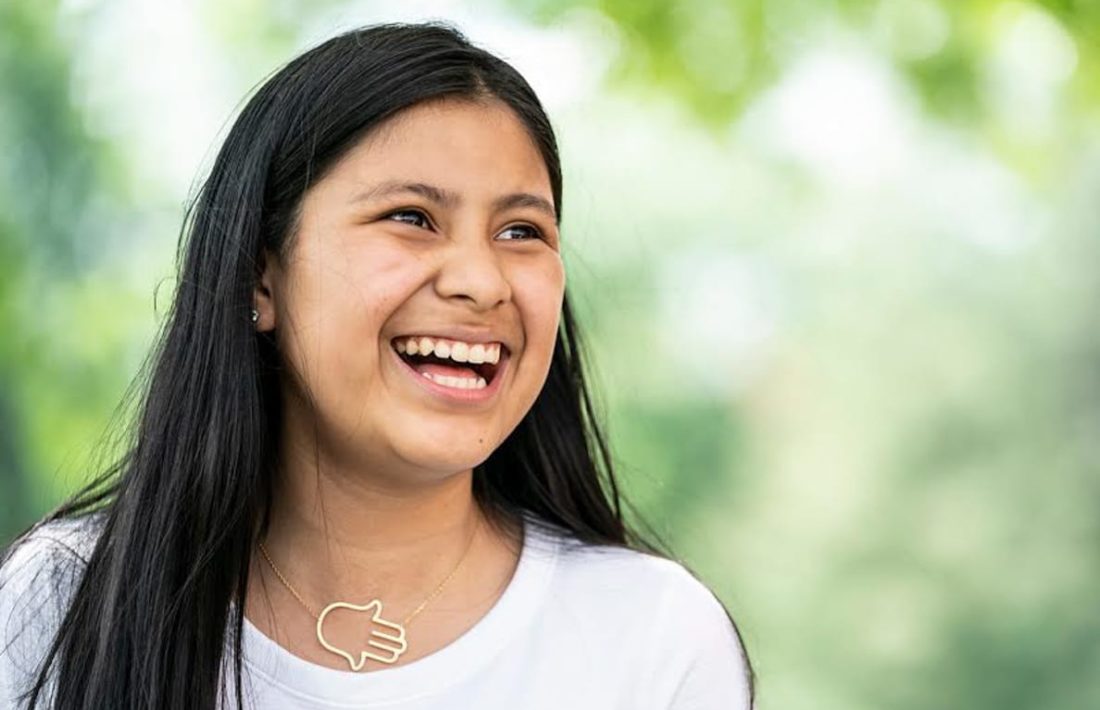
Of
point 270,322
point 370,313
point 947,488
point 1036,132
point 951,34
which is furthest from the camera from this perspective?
point 947,488

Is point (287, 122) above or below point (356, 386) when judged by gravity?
above

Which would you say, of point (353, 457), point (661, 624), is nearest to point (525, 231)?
point (353, 457)

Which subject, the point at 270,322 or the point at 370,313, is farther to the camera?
the point at 270,322

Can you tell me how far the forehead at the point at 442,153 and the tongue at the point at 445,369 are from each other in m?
0.18

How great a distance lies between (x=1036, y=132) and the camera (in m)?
4.07

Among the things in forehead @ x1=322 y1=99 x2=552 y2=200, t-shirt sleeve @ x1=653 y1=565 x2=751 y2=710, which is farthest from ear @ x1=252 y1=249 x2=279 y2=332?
t-shirt sleeve @ x1=653 y1=565 x2=751 y2=710

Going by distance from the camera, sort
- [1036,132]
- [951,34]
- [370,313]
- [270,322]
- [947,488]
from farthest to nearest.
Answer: [947,488]
[1036,132]
[951,34]
[270,322]
[370,313]

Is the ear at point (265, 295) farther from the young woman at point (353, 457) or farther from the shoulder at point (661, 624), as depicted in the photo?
the shoulder at point (661, 624)

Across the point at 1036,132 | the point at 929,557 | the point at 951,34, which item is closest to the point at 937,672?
the point at 929,557

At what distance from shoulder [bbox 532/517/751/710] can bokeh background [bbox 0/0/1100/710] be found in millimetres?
1928

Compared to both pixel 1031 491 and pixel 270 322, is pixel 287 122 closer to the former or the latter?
pixel 270 322

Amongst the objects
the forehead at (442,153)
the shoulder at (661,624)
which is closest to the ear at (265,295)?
the forehead at (442,153)

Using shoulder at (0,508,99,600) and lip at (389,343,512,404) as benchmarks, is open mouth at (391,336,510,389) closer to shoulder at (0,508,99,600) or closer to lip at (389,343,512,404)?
lip at (389,343,512,404)

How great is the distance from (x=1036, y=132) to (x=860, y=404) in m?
1.02
